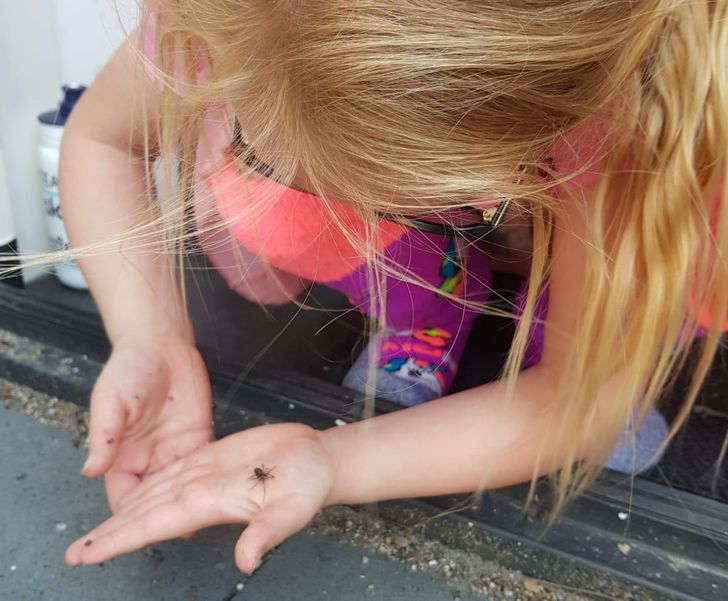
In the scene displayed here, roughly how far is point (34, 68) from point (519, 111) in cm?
105

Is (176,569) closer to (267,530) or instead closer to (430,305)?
(267,530)

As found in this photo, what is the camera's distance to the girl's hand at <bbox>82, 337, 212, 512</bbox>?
2.70ft

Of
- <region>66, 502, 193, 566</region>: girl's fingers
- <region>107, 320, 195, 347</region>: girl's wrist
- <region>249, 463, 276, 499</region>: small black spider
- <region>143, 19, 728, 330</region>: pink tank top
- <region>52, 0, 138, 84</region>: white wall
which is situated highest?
<region>52, 0, 138, 84</region>: white wall

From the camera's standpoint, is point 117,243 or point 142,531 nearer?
point 142,531

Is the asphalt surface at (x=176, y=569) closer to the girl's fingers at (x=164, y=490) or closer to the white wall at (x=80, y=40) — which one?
the girl's fingers at (x=164, y=490)

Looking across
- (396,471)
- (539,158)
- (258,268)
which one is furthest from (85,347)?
(539,158)

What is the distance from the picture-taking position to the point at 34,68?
1342 mm

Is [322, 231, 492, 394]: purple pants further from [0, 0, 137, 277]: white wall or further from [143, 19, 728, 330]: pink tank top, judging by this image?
[0, 0, 137, 277]: white wall

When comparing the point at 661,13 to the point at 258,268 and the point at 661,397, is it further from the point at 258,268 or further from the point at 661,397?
the point at 258,268

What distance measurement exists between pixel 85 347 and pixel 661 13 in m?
0.93

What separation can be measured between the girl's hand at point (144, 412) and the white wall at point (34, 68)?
21.8 inches

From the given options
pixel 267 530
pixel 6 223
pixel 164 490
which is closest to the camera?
pixel 267 530

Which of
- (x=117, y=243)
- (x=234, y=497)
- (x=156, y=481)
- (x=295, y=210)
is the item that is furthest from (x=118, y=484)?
(x=295, y=210)

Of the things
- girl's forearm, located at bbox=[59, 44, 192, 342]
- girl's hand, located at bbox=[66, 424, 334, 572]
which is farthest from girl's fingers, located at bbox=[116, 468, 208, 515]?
girl's forearm, located at bbox=[59, 44, 192, 342]
